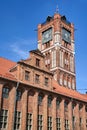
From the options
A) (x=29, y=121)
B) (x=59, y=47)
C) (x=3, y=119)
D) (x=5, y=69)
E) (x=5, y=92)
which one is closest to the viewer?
(x=3, y=119)

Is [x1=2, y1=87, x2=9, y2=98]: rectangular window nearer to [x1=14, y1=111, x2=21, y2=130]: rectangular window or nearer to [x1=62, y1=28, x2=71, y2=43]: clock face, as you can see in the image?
[x1=14, y1=111, x2=21, y2=130]: rectangular window

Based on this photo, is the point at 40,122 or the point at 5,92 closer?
the point at 5,92

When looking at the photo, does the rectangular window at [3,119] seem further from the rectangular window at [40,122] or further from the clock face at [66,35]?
the clock face at [66,35]

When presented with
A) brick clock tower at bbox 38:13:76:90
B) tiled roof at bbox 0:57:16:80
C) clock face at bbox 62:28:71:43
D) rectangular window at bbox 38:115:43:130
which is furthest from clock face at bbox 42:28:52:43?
rectangular window at bbox 38:115:43:130

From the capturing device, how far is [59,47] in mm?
66500

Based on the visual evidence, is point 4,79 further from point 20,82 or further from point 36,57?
point 36,57

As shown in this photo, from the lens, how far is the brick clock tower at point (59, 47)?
6366 cm

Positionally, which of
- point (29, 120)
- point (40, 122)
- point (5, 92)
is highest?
point (5, 92)

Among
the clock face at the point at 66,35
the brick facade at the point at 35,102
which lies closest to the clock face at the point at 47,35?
the clock face at the point at 66,35

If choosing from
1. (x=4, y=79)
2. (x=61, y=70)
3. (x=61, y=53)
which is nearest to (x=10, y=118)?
(x=4, y=79)

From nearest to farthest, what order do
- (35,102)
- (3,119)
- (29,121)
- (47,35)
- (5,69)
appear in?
(3,119) → (29,121) → (35,102) → (5,69) → (47,35)

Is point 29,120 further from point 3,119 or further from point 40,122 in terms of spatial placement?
point 3,119

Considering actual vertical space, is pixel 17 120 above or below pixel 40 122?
above

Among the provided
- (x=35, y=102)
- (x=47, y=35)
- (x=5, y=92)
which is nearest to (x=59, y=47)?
(x=47, y=35)
